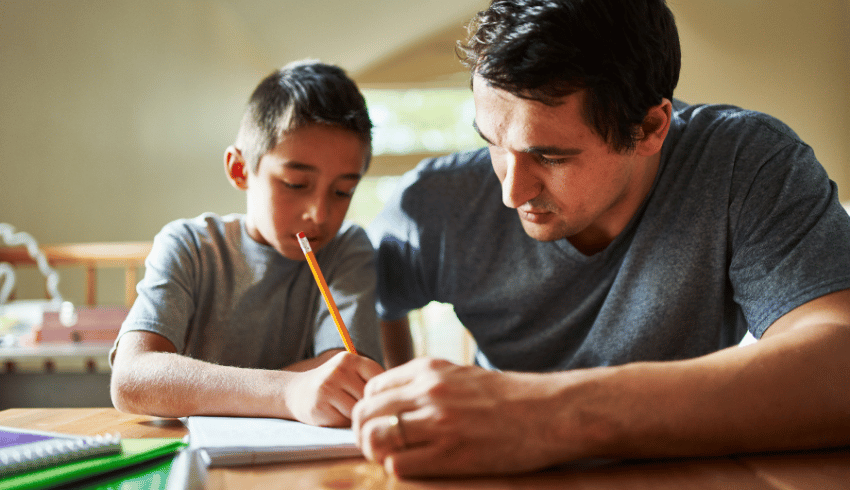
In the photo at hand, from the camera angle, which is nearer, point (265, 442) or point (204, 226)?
point (265, 442)

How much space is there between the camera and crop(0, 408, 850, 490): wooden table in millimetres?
410

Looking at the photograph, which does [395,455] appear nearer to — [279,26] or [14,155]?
[14,155]

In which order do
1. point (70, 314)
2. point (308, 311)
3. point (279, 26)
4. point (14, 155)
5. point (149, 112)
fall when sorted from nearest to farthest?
point (308, 311)
point (70, 314)
point (14, 155)
point (149, 112)
point (279, 26)

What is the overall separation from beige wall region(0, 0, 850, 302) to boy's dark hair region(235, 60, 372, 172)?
7.91 ft

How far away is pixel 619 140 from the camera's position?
2.48 ft

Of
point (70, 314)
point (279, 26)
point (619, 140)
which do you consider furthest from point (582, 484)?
point (279, 26)

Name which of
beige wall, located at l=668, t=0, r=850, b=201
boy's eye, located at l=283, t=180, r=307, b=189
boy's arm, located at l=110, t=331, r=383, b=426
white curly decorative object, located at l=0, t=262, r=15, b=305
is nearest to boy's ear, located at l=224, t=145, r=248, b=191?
boy's eye, located at l=283, t=180, r=307, b=189

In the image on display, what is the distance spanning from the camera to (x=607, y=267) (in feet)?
2.89

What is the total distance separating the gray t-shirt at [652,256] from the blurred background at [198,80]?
2.10 meters

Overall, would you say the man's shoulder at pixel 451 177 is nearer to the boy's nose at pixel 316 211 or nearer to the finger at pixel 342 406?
the boy's nose at pixel 316 211

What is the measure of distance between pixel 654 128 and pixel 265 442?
1.99ft

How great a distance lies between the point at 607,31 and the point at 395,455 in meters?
0.55

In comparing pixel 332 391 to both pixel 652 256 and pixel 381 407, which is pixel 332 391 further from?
pixel 652 256

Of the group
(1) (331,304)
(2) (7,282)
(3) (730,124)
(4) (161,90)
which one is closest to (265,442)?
(1) (331,304)
